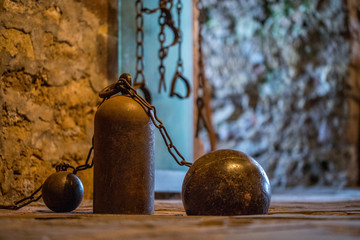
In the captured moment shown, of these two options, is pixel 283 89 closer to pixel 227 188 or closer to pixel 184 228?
pixel 227 188

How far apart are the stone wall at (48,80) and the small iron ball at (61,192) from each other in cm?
39

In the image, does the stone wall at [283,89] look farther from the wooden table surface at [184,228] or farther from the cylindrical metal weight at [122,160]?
the wooden table surface at [184,228]

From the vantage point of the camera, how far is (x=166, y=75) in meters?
3.30

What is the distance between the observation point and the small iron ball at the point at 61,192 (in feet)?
5.81

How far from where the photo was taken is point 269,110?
16.6 feet

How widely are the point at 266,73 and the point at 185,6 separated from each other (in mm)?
1825

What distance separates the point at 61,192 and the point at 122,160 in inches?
12.1

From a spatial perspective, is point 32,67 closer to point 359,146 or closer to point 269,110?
point 269,110

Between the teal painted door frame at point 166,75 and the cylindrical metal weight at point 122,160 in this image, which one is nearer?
the cylindrical metal weight at point 122,160

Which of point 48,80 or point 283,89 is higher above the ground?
point 283,89

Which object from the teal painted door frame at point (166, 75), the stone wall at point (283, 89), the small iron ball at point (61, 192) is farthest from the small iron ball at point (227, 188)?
the stone wall at point (283, 89)

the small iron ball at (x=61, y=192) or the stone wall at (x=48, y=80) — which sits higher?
the stone wall at (x=48, y=80)

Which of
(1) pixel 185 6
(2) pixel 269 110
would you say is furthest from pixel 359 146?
(1) pixel 185 6

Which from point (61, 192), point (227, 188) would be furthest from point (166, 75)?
point (227, 188)
